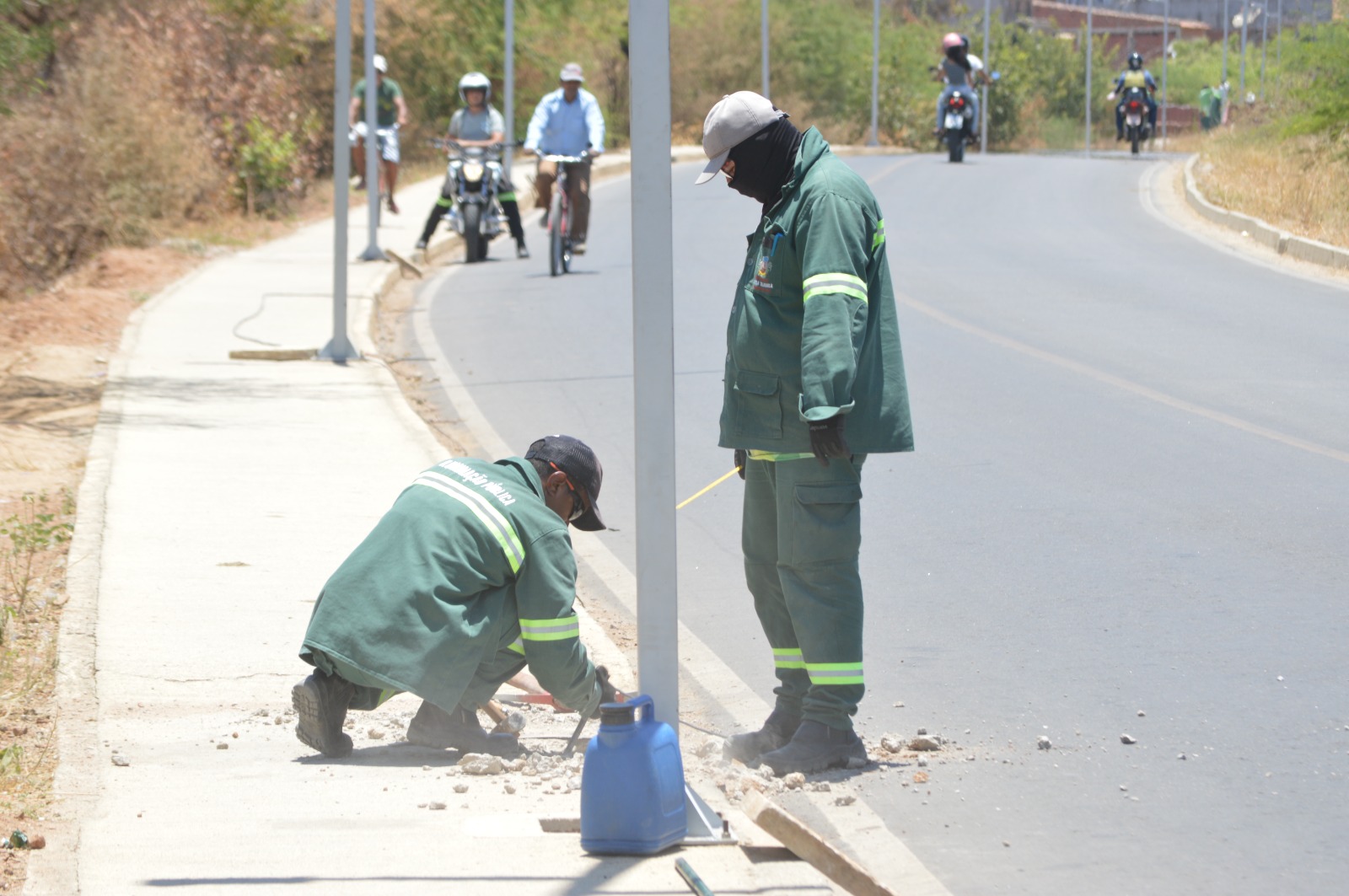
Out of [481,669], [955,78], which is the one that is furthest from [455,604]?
[955,78]

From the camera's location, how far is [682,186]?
26219 mm

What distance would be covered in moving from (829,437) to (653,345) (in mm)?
619

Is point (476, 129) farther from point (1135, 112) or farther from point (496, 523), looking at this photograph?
point (1135, 112)

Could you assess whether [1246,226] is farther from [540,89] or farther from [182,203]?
[540,89]

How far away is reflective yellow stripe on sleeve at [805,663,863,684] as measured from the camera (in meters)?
4.71

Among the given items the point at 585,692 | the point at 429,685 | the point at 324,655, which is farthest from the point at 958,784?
the point at 324,655

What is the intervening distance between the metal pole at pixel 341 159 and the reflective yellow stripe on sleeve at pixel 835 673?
7766 millimetres

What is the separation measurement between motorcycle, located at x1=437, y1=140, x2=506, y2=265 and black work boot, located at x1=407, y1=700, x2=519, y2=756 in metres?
13.7

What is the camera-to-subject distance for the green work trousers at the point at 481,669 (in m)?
4.72

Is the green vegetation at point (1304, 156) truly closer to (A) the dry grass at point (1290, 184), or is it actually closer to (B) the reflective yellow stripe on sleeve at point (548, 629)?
(A) the dry grass at point (1290, 184)

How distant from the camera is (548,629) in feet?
15.3

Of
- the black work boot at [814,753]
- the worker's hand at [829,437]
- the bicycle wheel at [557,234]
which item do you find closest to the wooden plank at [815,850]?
the black work boot at [814,753]

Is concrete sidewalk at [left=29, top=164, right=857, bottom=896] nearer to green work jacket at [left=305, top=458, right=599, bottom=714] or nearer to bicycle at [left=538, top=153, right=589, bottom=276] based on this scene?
green work jacket at [left=305, top=458, right=599, bottom=714]

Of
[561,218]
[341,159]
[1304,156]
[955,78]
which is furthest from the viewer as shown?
[955,78]
